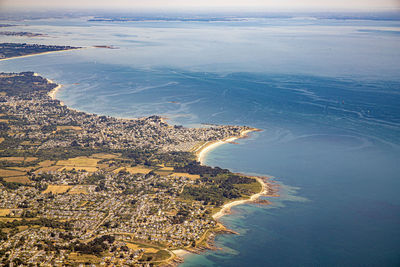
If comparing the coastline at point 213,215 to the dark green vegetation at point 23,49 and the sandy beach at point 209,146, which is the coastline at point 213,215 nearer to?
the sandy beach at point 209,146

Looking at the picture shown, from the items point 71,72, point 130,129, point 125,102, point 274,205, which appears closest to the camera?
point 274,205

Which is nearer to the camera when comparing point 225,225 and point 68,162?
point 225,225

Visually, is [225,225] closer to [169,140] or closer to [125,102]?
[169,140]

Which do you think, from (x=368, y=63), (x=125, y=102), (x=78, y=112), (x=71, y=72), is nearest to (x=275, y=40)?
(x=368, y=63)

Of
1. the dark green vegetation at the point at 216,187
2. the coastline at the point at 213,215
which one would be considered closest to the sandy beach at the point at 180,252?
the coastline at the point at 213,215

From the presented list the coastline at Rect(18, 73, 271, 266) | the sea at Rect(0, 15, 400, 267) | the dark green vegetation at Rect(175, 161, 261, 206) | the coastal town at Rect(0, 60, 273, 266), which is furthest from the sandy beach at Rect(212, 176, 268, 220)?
the sea at Rect(0, 15, 400, 267)

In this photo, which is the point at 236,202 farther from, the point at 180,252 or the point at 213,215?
the point at 180,252
